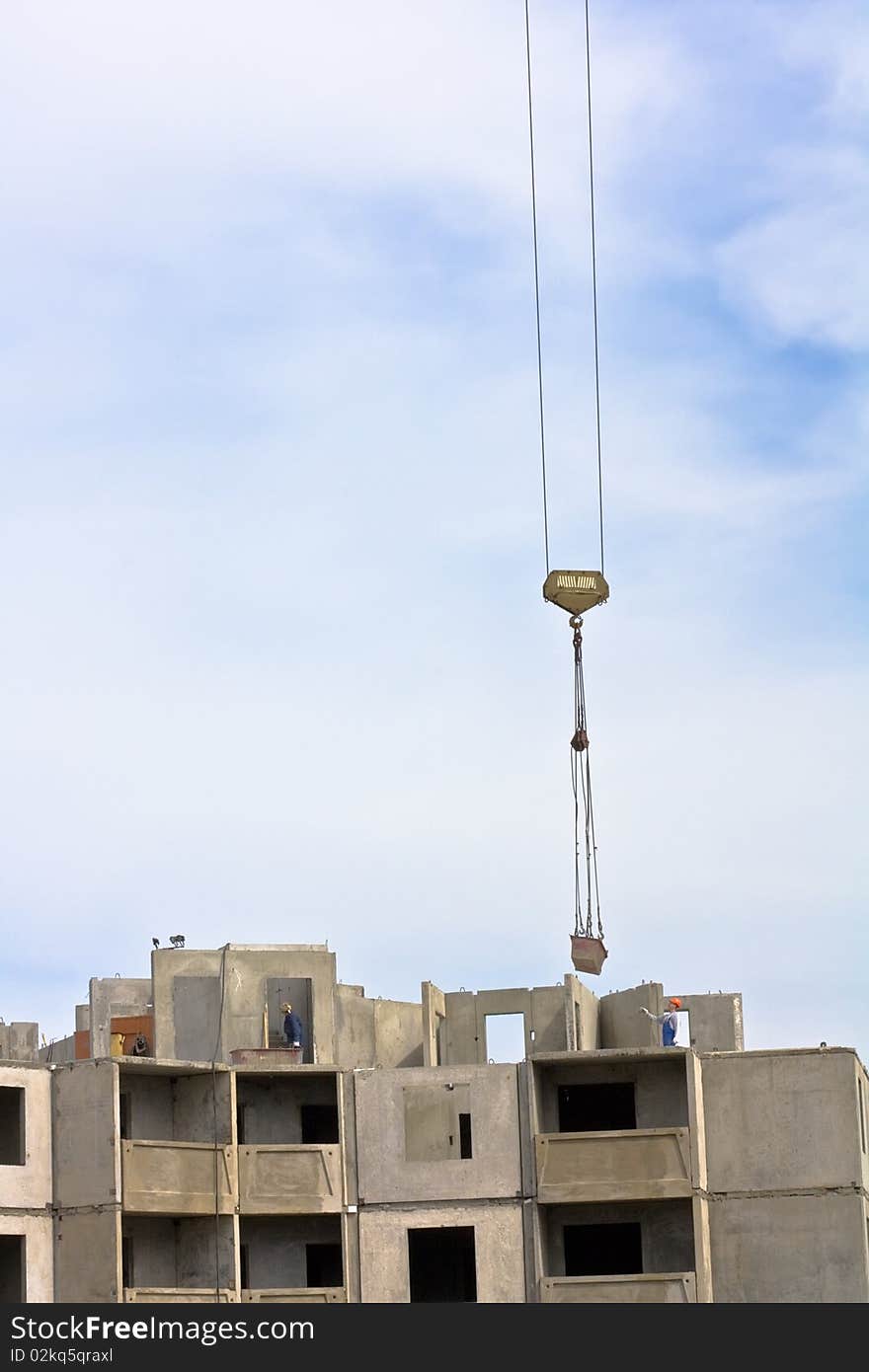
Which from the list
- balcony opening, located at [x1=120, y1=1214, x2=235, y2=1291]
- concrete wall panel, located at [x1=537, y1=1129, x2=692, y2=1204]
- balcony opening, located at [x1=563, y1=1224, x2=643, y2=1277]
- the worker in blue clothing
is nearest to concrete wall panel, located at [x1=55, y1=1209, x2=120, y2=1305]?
balcony opening, located at [x1=120, y1=1214, x2=235, y2=1291]

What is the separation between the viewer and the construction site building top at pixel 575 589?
6425cm

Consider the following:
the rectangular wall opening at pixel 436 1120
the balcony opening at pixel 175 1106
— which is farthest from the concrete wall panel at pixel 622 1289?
the balcony opening at pixel 175 1106

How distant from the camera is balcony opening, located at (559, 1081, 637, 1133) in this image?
251 ft

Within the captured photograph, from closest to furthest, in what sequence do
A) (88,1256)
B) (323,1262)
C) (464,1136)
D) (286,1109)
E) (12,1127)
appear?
(88,1256) → (12,1127) → (464,1136) → (323,1262) → (286,1109)

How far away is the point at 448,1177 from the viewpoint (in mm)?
75062

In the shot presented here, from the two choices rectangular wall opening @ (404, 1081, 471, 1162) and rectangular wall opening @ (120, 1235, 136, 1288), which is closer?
rectangular wall opening @ (120, 1235, 136, 1288)

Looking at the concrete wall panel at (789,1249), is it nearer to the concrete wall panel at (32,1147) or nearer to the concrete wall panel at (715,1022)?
the concrete wall panel at (715,1022)

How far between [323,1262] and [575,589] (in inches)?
808

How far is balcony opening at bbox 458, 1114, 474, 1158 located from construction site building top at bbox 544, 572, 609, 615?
1629cm

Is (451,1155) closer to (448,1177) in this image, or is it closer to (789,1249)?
(448,1177)

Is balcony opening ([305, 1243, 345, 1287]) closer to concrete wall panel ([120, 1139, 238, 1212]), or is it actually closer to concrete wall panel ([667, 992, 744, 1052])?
concrete wall panel ([120, 1139, 238, 1212])

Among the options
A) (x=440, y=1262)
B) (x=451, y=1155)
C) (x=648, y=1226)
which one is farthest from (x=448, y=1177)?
(x=648, y=1226)
